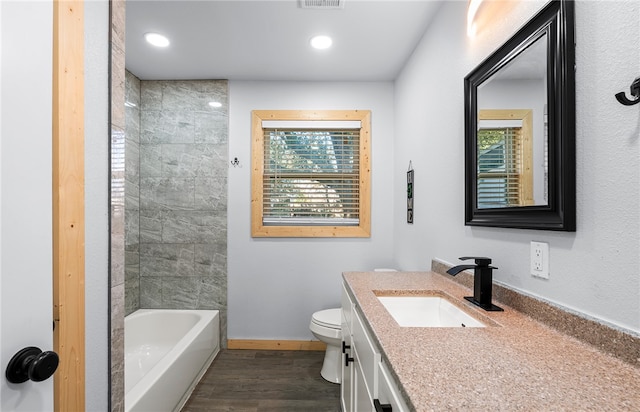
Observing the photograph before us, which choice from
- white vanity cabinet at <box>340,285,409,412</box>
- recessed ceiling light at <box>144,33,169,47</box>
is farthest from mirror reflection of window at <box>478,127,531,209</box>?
recessed ceiling light at <box>144,33,169,47</box>

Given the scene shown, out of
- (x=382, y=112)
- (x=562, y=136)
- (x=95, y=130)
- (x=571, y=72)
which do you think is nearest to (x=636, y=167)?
(x=562, y=136)

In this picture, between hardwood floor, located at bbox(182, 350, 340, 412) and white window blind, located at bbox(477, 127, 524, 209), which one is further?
hardwood floor, located at bbox(182, 350, 340, 412)

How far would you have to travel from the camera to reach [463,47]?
1.67 m

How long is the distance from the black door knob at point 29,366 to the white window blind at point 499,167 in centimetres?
146

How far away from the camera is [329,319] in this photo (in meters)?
2.46

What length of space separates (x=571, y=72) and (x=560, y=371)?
839mm

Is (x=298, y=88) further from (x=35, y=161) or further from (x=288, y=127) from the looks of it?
(x=35, y=161)

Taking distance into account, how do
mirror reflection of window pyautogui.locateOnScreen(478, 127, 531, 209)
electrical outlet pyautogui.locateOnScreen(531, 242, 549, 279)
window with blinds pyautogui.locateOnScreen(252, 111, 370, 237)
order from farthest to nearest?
window with blinds pyautogui.locateOnScreen(252, 111, 370, 237) → mirror reflection of window pyautogui.locateOnScreen(478, 127, 531, 209) → electrical outlet pyautogui.locateOnScreen(531, 242, 549, 279)

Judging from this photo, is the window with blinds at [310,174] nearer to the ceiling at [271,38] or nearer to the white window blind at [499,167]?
the ceiling at [271,38]

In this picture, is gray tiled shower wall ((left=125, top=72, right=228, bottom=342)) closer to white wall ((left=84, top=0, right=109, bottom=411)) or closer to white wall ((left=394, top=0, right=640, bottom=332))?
white wall ((left=84, top=0, right=109, bottom=411))

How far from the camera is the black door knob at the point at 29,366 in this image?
24.3 inches

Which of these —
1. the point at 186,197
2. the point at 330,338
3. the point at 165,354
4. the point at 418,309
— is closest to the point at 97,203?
the point at 418,309

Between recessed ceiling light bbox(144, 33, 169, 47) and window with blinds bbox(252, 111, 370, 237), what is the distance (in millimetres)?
909

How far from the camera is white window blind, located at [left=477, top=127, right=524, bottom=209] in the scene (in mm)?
1233
